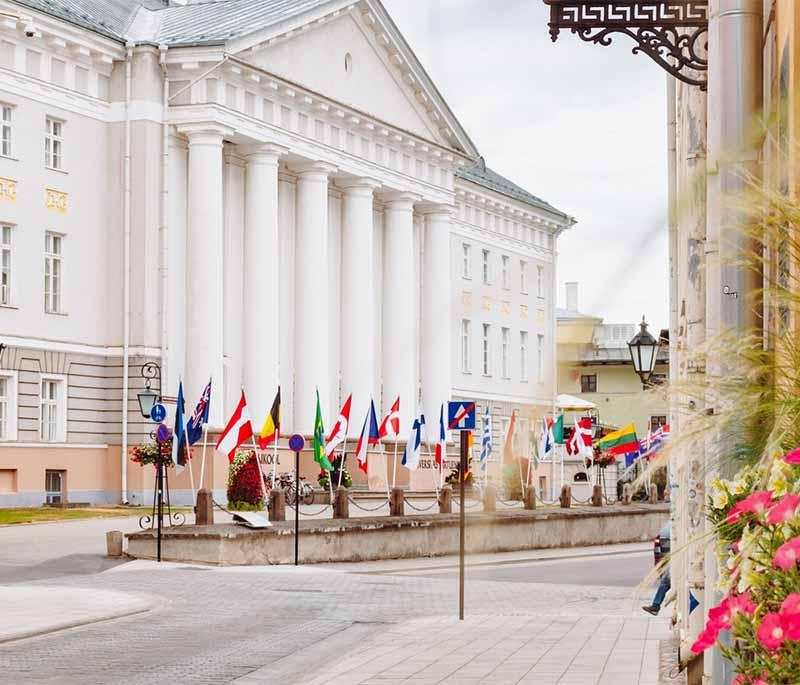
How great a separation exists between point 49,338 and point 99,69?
8.53 meters

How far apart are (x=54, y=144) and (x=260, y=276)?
9172mm

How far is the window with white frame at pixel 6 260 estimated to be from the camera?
47344 mm

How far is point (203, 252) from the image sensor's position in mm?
52812

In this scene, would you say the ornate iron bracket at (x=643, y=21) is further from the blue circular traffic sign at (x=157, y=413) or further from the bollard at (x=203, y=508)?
the blue circular traffic sign at (x=157, y=413)

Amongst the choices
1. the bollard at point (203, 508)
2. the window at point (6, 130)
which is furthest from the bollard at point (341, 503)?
the window at point (6, 130)

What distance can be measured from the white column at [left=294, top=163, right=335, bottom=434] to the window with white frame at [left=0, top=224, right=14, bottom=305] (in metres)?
13.7

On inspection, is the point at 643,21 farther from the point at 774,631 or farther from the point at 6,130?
the point at 6,130

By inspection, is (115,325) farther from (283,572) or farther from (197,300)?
(283,572)

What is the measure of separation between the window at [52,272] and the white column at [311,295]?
11.3 metres

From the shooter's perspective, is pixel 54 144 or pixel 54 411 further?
pixel 54 144

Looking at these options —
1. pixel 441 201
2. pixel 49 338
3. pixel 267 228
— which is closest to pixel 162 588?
pixel 49 338

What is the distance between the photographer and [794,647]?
2.88 m

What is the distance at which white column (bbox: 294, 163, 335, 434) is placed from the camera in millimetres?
59031

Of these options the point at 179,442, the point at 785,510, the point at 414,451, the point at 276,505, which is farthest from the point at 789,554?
the point at 414,451
